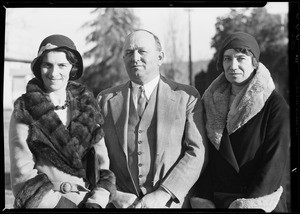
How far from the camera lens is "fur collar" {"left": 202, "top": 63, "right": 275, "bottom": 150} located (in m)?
4.52

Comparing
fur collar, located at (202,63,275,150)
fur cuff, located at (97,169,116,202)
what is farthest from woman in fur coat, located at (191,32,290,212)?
fur cuff, located at (97,169,116,202)

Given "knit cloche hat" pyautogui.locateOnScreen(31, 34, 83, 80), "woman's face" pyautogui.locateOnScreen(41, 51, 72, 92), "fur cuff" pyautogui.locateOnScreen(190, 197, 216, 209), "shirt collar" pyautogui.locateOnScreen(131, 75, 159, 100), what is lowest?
"fur cuff" pyautogui.locateOnScreen(190, 197, 216, 209)

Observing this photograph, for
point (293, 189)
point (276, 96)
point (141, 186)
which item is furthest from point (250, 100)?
point (141, 186)

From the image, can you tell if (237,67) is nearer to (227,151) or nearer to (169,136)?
(227,151)

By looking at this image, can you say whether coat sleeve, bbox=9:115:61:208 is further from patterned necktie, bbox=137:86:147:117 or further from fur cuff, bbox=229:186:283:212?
fur cuff, bbox=229:186:283:212

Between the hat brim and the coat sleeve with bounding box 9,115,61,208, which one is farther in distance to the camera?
the hat brim

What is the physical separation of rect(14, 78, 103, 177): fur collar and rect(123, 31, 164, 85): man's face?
0.52m

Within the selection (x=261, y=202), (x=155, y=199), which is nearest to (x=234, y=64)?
(x=261, y=202)

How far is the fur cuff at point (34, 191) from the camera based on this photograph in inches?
176

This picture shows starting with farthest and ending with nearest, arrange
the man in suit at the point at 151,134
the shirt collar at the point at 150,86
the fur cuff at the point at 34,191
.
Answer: the shirt collar at the point at 150,86 < the man in suit at the point at 151,134 < the fur cuff at the point at 34,191

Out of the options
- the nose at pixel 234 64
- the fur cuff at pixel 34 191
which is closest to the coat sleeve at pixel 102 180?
the fur cuff at pixel 34 191

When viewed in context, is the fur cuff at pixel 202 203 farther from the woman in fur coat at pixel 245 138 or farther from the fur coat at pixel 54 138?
the fur coat at pixel 54 138
